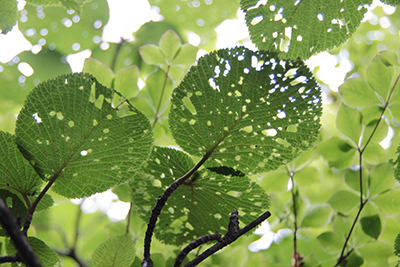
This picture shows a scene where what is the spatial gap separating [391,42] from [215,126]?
0.69 meters

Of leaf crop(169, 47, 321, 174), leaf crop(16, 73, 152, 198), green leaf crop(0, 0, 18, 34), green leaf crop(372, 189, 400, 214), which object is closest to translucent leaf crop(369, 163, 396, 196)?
green leaf crop(372, 189, 400, 214)

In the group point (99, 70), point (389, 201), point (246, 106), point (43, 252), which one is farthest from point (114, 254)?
point (389, 201)

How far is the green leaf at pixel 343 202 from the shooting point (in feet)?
1.40

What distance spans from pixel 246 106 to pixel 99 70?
0.28 meters

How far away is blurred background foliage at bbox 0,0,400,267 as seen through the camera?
44 cm

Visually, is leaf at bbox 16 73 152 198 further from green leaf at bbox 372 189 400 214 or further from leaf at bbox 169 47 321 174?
green leaf at bbox 372 189 400 214

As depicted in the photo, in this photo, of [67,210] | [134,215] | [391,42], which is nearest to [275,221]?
[134,215]

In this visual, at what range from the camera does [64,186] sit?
0.78 feet

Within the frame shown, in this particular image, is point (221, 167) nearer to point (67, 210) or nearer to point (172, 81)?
point (172, 81)

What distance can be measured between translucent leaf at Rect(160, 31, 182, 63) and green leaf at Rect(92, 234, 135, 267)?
332mm

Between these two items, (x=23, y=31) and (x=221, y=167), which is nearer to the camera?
(x=221, y=167)

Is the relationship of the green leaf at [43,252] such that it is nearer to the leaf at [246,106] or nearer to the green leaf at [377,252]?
the leaf at [246,106]

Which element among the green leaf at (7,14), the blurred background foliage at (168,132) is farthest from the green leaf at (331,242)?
the green leaf at (7,14)

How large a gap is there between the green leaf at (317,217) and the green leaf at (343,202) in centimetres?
2
